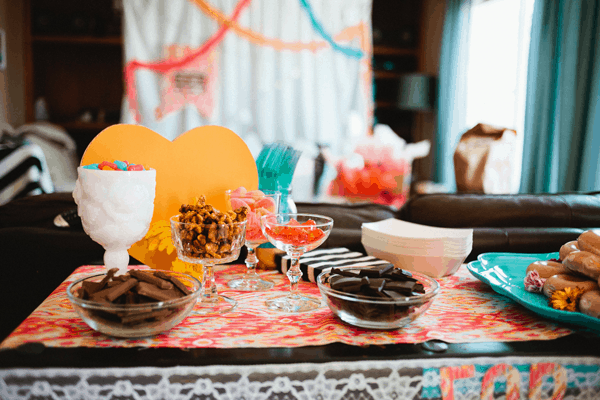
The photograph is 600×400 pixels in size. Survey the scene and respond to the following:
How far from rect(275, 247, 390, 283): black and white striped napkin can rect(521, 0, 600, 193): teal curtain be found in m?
1.92

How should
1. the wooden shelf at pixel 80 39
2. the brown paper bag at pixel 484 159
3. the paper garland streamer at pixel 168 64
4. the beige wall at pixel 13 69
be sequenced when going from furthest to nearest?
1. the wooden shelf at pixel 80 39
2. the paper garland streamer at pixel 168 64
3. the beige wall at pixel 13 69
4. the brown paper bag at pixel 484 159

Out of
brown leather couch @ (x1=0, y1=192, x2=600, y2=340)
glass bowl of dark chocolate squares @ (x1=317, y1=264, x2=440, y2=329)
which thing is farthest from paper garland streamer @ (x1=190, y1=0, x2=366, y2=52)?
glass bowl of dark chocolate squares @ (x1=317, y1=264, x2=440, y2=329)

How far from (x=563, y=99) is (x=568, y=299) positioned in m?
2.20

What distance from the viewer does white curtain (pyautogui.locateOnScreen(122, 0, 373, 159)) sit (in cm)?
409

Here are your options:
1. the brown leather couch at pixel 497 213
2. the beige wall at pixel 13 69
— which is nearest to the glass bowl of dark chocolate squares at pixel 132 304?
the brown leather couch at pixel 497 213

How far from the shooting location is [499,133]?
6.56 feet

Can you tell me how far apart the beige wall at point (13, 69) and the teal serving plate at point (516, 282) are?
4035mm

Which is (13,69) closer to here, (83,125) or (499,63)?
(83,125)

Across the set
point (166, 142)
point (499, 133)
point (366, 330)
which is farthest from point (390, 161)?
point (366, 330)

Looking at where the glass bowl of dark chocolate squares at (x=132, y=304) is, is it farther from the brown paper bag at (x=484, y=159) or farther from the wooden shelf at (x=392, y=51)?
the wooden shelf at (x=392, y=51)

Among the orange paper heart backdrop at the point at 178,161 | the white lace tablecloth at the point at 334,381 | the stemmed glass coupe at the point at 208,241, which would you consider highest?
the orange paper heart backdrop at the point at 178,161

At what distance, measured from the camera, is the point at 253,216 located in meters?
0.89

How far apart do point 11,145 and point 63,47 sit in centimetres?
216

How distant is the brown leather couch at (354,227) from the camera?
1.23 metres
